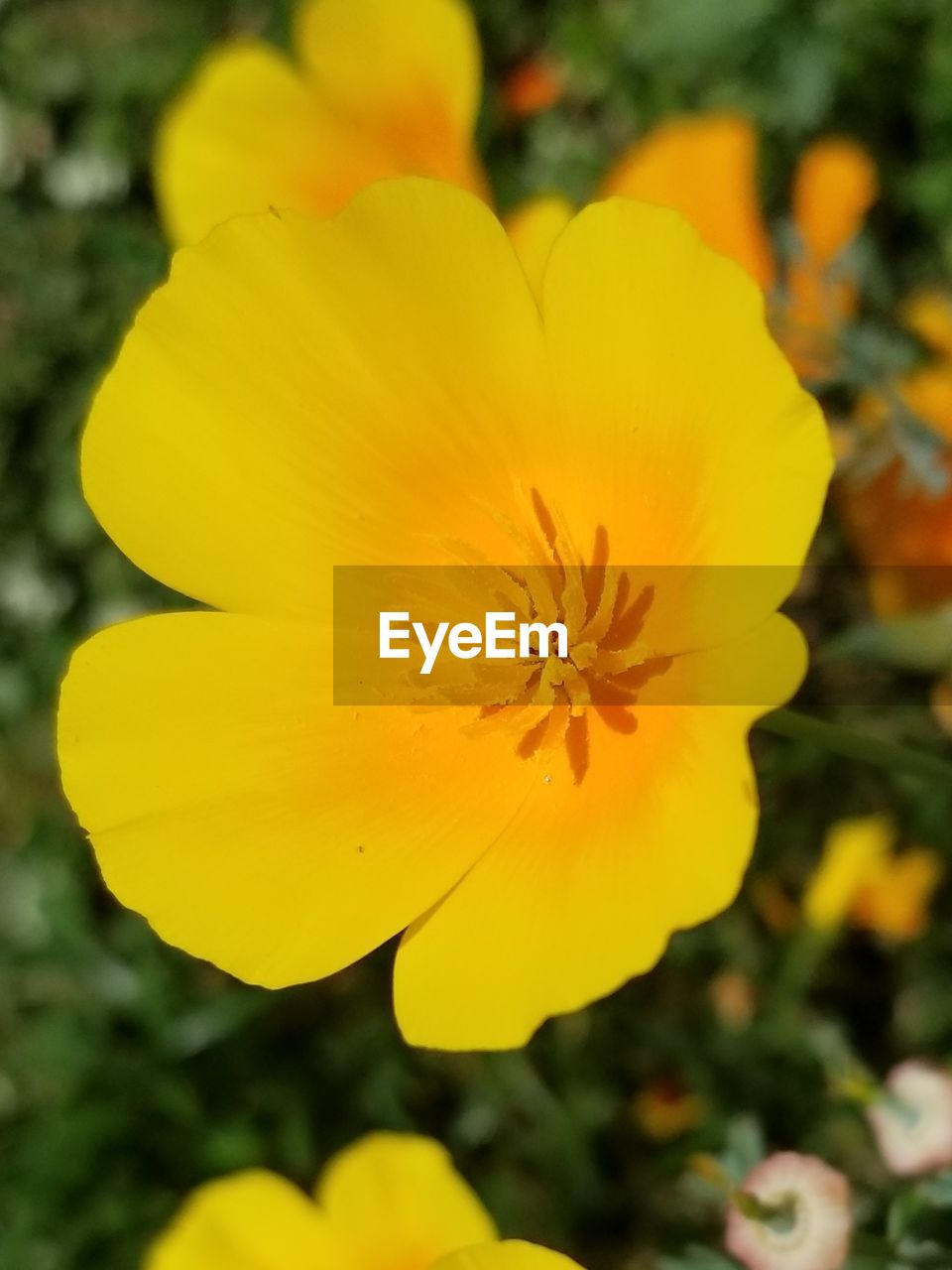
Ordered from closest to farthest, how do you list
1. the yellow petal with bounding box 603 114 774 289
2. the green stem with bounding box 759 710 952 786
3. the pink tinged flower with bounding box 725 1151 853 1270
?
the green stem with bounding box 759 710 952 786
the pink tinged flower with bounding box 725 1151 853 1270
the yellow petal with bounding box 603 114 774 289

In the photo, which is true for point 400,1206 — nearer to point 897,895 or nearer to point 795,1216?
point 795,1216

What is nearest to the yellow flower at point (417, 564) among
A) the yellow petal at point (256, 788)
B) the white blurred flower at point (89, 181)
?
the yellow petal at point (256, 788)

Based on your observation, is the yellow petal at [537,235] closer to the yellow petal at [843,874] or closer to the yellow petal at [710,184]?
the yellow petal at [710,184]

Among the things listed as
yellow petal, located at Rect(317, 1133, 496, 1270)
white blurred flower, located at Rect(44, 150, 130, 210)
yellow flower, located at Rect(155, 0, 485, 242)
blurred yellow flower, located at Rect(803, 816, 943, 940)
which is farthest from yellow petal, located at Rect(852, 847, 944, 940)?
white blurred flower, located at Rect(44, 150, 130, 210)

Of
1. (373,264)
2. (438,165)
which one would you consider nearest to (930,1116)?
(373,264)

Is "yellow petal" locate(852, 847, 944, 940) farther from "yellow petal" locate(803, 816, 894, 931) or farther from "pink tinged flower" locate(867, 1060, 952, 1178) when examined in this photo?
"pink tinged flower" locate(867, 1060, 952, 1178)

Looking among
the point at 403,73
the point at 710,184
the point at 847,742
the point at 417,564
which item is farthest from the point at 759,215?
the point at 847,742

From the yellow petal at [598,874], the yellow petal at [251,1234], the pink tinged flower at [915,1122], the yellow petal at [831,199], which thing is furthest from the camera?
the yellow petal at [831,199]
